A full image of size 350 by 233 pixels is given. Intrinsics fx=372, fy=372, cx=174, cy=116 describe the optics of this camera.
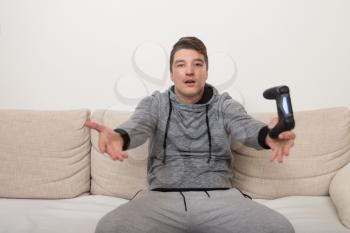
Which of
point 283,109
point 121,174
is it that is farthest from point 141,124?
point 283,109

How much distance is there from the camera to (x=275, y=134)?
1140 millimetres

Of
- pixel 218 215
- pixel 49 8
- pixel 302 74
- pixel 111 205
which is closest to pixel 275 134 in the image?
pixel 218 215

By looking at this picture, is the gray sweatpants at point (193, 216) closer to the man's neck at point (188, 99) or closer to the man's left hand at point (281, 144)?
the man's left hand at point (281, 144)

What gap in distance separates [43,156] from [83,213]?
41 centimetres

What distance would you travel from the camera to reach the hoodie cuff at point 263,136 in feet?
4.11

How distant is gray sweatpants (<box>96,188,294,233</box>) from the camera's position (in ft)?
3.90

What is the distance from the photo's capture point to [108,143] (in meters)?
1.10

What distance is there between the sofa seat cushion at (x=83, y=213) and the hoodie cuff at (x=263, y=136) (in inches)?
14.0

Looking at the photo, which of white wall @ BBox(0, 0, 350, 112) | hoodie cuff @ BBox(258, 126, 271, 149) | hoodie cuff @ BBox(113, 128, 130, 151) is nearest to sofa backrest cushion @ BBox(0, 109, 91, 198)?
white wall @ BBox(0, 0, 350, 112)

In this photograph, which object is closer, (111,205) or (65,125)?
(111,205)

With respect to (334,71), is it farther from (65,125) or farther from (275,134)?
(65,125)

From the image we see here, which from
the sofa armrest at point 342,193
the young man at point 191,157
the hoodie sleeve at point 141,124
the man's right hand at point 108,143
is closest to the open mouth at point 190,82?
the young man at point 191,157

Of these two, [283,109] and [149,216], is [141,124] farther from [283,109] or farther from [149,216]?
[283,109]

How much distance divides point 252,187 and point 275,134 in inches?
26.5
